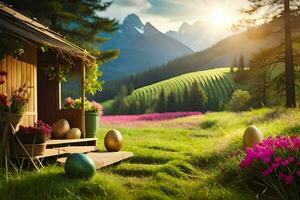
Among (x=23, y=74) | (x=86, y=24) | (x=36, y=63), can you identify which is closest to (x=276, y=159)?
(x=23, y=74)

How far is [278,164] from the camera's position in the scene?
19.9 ft

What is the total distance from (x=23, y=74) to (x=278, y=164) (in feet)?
22.2

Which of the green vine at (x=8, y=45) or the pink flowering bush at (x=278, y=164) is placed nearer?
the pink flowering bush at (x=278, y=164)

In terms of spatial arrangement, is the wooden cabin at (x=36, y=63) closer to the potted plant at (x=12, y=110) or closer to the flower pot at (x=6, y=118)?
the potted plant at (x=12, y=110)

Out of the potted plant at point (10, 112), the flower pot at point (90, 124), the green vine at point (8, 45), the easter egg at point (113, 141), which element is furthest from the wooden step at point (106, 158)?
the green vine at point (8, 45)

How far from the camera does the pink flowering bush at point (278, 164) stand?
19.9 ft

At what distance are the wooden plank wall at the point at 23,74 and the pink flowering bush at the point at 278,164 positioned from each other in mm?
5737

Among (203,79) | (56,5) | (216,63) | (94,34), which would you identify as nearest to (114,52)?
(94,34)

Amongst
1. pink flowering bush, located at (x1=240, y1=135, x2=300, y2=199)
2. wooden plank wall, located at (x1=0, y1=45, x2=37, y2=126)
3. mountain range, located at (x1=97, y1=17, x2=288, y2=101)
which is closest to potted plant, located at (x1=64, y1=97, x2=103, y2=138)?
wooden plank wall, located at (x1=0, y1=45, x2=37, y2=126)

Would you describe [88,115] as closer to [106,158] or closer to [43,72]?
[43,72]

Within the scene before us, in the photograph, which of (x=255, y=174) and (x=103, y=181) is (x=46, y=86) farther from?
(x=255, y=174)

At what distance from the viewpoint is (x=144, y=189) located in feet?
24.3

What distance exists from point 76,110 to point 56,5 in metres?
6.82

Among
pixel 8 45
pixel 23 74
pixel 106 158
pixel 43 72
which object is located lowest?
pixel 106 158
